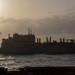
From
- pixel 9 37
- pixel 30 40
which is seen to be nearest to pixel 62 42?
pixel 30 40

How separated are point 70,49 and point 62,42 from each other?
559 centimetres

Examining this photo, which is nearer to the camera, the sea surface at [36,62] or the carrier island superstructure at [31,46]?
the sea surface at [36,62]

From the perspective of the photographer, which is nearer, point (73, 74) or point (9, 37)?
point (73, 74)

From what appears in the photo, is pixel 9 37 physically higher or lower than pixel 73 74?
higher

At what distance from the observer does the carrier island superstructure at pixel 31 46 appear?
17700cm

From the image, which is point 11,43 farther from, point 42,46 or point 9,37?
point 42,46

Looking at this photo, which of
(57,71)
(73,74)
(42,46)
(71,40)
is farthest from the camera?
(71,40)

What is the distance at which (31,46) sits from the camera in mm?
179625

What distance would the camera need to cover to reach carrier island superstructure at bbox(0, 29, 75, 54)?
581ft

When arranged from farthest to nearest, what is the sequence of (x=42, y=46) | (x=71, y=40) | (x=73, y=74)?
1. (x=71, y=40)
2. (x=42, y=46)
3. (x=73, y=74)

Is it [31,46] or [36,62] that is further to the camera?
[31,46]

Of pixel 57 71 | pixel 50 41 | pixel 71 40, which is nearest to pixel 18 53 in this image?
pixel 50 41

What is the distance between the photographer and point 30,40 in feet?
587

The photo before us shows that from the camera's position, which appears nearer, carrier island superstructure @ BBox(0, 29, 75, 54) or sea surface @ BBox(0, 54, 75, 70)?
sea surface @ BBox(0, 54, 75, 70)
